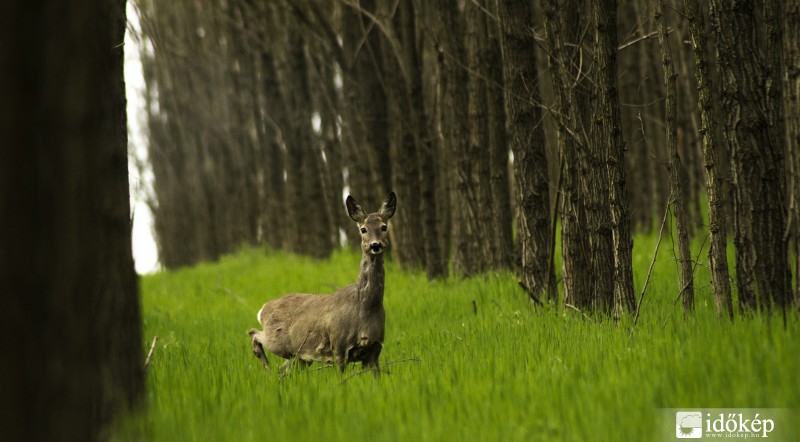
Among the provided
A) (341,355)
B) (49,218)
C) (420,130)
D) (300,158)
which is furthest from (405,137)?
(49,218)

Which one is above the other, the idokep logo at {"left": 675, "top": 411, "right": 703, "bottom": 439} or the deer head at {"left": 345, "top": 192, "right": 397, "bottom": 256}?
the deer head at {"left": 345, "top": 192, "right": 397, "bottom": 256}

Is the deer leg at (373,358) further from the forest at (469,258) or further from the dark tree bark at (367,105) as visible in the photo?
the dark tree bark at (367,105)

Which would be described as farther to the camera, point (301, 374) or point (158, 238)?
point (158, 238)

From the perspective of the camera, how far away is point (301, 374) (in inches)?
319

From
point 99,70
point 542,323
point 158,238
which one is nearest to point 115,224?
point 99,70

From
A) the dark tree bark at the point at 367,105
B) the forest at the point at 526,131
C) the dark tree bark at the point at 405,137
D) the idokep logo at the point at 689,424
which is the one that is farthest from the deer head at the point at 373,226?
the dark tree bark at the point at 367,105

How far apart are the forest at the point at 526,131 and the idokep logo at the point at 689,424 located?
1975 mm

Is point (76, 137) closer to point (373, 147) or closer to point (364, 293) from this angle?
point (364, 293)

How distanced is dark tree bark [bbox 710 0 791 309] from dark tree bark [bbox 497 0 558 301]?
4.01 meters

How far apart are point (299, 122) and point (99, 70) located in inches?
821

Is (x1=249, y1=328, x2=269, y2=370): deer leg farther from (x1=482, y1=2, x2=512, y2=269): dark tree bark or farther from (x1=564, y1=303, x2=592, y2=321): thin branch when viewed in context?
(x1=482, y1=2, x2=512, y2=269): dark tree bark

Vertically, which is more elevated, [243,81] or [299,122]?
[243,81]

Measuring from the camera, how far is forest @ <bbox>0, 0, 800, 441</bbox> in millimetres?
4109

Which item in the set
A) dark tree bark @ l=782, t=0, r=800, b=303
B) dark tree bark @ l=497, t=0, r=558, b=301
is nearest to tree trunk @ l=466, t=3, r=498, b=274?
dark tree bark @ l=497, t=0, r=558, b=301
